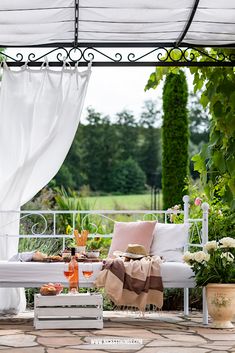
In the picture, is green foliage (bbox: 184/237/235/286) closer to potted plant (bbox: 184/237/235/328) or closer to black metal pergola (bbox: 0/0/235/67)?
potted plant (bbox: 184/237/235/328)

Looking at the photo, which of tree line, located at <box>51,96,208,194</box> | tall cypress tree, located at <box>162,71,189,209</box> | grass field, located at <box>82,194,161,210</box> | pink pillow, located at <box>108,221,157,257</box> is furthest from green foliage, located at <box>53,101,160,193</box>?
pink pillow, located at <box>108,221,157,257</box>

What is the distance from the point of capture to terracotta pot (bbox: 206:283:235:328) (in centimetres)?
642

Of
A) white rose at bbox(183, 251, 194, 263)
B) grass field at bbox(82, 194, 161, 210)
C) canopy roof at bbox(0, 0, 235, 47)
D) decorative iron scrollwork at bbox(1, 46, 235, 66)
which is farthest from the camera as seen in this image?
grass field at bbox(82, 194, 161, 210)

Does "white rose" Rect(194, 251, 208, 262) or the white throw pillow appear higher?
the white throw pillow

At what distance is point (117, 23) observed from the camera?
6500 mm

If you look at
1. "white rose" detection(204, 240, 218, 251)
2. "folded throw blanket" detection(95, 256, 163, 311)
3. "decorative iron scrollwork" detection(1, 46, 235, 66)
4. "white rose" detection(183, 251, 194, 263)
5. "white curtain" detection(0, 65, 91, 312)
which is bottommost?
"folded throw blanket" detection(95, 256, 163, 311)

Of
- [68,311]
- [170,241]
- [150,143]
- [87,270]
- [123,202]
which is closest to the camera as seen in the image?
[68,311]

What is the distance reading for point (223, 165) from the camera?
23.2ft

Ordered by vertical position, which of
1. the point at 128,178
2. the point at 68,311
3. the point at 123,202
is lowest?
the point at 68,311

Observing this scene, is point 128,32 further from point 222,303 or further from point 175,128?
point 175,128

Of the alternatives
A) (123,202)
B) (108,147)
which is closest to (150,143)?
(108,147)

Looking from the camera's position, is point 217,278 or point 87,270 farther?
point 217,278

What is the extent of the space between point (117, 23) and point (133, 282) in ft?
7.25

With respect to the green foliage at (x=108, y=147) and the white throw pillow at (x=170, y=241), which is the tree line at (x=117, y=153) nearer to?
the green foliage at (x=108, y=147)
